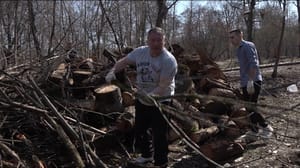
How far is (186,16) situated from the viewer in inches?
1336

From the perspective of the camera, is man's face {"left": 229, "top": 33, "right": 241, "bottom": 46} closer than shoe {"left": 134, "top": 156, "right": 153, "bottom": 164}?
No

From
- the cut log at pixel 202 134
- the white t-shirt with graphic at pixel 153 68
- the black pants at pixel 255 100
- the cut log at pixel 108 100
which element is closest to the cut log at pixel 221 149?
the cut log at pixel 202 134

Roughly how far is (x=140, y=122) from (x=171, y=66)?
741 millimetres

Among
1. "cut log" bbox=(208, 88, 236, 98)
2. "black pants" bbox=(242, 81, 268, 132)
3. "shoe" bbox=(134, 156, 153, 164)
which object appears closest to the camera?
"shoe" bbox=(134, 156, 153, 164)

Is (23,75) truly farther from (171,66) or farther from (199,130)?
(199,130)

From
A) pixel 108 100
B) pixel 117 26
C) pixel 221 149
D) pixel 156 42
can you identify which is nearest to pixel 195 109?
pixel 221 149

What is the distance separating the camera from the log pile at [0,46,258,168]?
4094 millimetres

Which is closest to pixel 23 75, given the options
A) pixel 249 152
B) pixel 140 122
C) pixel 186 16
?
pixel 140 122

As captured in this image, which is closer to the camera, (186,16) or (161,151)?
(161,151)

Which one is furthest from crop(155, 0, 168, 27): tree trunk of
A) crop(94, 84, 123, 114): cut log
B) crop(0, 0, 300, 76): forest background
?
crop(94, 84, 123, 114): cut log

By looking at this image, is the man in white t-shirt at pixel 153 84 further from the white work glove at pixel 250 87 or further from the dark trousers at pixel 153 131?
the white work glove at pixel 250 87

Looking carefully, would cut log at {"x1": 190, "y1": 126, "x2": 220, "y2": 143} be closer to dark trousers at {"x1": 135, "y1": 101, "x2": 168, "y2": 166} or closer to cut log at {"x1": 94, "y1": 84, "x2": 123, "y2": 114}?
dark trousers at {"x1": 135, "y1": 101, "x2": 168, "y2": 166}

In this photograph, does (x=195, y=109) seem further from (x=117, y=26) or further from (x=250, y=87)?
(x=117, y=26)

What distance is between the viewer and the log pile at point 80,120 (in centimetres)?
409
